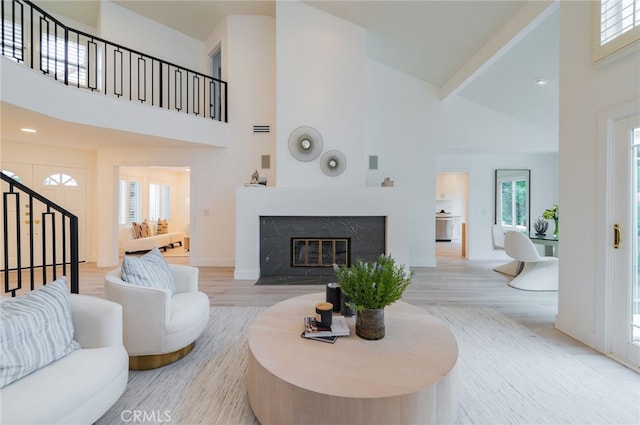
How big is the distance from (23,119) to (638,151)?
650cm


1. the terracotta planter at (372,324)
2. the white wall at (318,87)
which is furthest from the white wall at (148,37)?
the terracotta planter at (372,324)

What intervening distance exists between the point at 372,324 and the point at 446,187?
9865 mm

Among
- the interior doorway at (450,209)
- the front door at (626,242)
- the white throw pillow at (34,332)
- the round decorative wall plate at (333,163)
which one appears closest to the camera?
the white throw pillow at (34,332)

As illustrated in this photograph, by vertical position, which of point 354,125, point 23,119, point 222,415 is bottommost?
point 222,415

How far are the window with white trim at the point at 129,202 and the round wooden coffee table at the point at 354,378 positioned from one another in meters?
7.64

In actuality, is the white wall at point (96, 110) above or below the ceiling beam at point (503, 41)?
below

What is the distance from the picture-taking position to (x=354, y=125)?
5.09 metres

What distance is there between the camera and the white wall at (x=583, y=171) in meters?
2.41

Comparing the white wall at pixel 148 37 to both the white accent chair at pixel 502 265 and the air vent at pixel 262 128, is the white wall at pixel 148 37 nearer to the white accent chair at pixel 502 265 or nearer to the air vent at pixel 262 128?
the air vent at pixel 262 128

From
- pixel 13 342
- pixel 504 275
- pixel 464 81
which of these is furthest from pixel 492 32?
pixel 13 342

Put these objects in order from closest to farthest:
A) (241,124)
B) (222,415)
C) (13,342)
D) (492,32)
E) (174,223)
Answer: (13,342) < (222,415) < (492,32) < (241,124) < (174,223)

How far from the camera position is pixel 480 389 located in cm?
193

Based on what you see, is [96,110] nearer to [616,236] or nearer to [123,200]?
[123,200]

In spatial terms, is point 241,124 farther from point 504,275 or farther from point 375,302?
point 504,275
